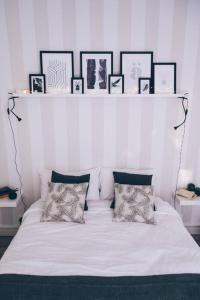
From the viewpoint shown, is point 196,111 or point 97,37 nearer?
point 97,37

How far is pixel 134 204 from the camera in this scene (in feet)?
8.07

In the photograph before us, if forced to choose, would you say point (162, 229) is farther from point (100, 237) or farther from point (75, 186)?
point (75, 186)

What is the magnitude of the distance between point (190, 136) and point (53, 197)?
5.14 ft

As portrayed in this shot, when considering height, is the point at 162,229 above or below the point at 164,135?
below

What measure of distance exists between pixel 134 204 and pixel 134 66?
1.34 metres

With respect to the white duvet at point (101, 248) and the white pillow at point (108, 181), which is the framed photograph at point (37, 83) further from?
the white duvet at point (101, 248)

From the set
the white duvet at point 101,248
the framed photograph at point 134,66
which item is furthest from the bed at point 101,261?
the framed photograph at point 134,66

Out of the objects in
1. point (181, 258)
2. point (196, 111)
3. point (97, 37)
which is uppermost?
point (97, 37)

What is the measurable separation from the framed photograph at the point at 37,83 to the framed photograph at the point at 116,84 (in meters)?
0.66

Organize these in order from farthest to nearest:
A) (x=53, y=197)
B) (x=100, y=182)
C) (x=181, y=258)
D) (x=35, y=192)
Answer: (x=35, y=192), (x=100, y=182), (x=53, y=197), (x=181, y=258)

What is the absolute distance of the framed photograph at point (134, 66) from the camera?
8.78 ft

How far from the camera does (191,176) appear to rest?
3029 mm

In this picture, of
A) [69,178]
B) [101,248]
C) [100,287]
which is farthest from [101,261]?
[69,178]

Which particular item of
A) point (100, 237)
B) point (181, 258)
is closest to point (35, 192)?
point (100, 237)
